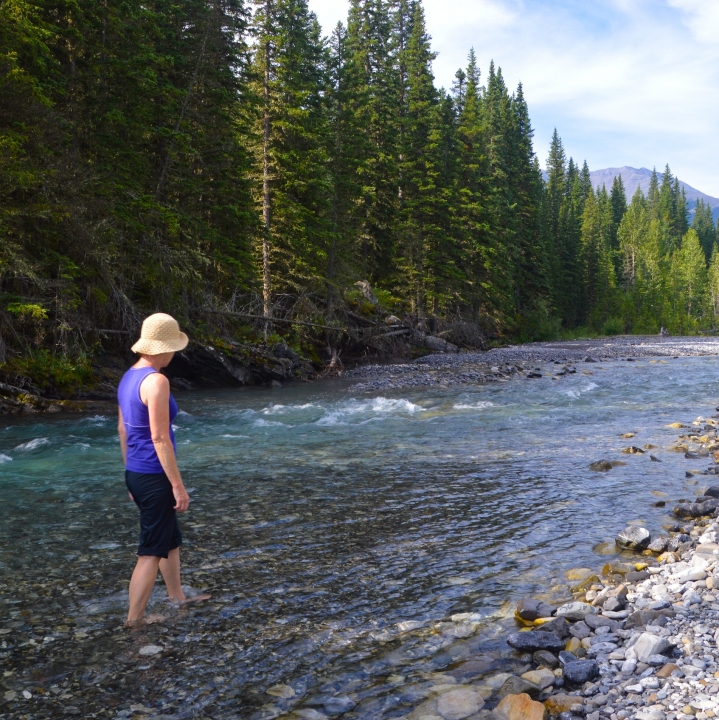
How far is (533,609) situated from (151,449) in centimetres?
323

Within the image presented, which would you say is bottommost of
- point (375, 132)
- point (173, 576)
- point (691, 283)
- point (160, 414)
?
point (173, 576)

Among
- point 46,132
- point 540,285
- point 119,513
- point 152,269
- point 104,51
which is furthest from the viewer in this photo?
point 540,285

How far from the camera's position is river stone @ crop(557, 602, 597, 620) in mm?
4809

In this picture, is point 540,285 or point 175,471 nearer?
point 175,471

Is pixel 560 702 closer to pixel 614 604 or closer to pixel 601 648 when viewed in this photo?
pixel 601 648

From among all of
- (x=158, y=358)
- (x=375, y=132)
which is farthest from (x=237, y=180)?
(x=158, y=358)

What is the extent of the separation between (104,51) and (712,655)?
21.5 meters

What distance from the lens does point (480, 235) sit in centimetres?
4544

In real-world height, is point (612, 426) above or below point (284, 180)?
below

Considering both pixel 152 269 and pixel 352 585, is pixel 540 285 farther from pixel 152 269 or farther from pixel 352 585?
pixel 352 585

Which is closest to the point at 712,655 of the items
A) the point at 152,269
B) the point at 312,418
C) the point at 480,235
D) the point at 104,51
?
the point at 312,418

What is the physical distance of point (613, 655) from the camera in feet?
13.5

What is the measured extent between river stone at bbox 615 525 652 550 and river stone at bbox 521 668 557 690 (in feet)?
9.37

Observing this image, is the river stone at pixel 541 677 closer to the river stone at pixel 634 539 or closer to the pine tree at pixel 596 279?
the river stone at pixel 634 539
